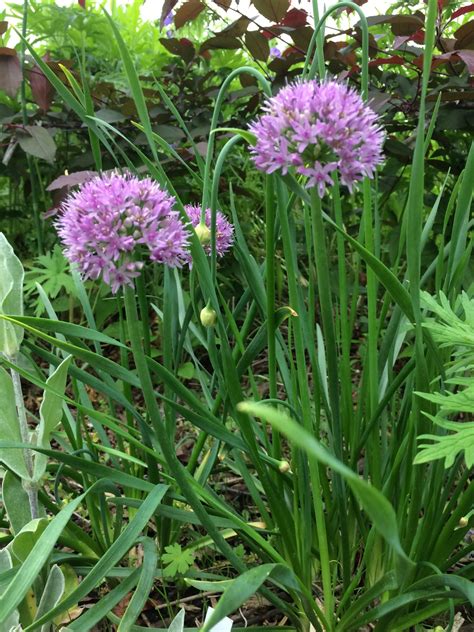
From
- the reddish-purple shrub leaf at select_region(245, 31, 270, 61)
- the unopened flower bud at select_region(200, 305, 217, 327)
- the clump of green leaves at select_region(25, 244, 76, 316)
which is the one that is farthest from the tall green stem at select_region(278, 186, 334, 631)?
the clump of green leaves at select_region(25, 244, 76, 316)

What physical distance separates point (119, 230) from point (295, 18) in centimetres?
116

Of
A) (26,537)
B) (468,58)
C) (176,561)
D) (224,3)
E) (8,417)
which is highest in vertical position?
(224,3)

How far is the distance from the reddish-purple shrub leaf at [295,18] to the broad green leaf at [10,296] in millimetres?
1012

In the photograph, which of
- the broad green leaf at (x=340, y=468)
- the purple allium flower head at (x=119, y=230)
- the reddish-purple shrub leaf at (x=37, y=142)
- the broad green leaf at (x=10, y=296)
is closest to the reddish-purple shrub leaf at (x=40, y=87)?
the reddish-purple shrub leaf at (x=37, y=142)

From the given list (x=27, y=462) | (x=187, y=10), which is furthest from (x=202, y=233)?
(x=187, y=10)

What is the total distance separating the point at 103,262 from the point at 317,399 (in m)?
0.48

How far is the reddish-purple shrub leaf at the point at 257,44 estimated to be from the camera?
5.38ft

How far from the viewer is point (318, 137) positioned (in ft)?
2.21

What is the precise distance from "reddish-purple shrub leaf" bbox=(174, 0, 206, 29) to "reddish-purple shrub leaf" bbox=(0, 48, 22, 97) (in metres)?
0.44

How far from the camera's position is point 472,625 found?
40.4 inches

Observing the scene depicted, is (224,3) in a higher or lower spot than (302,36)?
higher

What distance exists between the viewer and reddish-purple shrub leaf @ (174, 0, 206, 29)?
5.38 ft

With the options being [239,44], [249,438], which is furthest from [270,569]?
[239,44]

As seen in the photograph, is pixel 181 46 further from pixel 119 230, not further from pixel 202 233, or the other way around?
pixel 119 230
